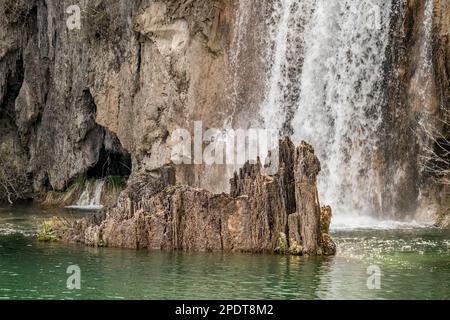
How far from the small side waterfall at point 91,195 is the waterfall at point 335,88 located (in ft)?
44.1

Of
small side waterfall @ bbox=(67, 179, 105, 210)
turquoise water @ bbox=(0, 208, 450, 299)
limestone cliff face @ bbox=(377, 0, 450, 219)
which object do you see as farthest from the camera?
small side waterfall @ bbox=(67, 179, 105, 210)

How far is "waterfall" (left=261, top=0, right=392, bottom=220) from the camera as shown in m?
48.9

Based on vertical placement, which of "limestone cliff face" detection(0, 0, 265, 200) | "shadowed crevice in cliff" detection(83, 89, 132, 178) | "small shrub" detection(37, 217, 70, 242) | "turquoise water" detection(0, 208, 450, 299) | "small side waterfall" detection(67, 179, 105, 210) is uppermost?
"limestone cliff face" detection(0, 0, 265, 200)

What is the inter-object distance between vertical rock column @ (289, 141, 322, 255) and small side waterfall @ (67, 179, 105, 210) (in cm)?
3018

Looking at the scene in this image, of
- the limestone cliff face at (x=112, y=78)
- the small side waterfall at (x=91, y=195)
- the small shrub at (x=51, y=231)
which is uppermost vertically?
the limestone cliff face at (x=112, y=78)

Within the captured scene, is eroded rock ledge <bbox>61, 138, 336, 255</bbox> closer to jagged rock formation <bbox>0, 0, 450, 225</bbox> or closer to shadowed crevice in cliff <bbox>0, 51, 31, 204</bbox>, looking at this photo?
jagged rock formation <bbox>0, 0, 450, 225</bbox>

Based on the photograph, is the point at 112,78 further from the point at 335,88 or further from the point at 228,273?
the point at 228,273

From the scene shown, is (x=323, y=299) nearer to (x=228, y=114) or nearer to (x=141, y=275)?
(x=141, y=275)

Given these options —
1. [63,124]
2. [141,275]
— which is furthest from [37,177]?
[141,275]

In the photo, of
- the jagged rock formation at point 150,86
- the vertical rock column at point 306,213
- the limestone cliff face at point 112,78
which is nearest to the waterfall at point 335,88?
the jagged rock formation at point 150,86

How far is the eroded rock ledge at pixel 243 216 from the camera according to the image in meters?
31.6

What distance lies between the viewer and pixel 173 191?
3372 centimetres

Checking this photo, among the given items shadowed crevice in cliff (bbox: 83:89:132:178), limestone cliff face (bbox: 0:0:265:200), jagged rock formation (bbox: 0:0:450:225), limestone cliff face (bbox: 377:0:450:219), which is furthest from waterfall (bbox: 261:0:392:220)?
shadowed crevice in cliff (bbox: 83:89:132:178)

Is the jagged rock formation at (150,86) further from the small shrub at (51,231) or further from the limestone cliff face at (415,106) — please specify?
the small shrub at (51,231)
